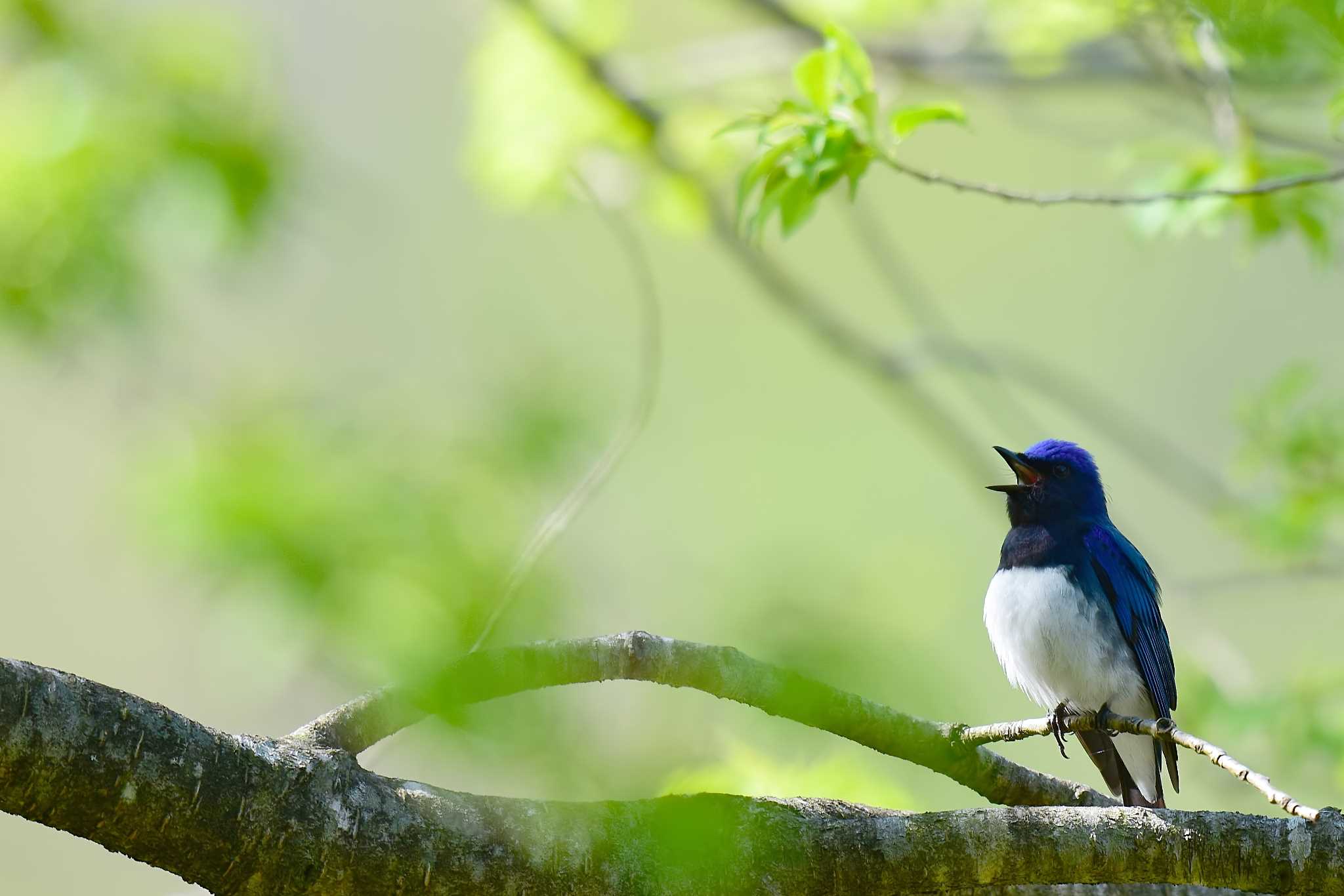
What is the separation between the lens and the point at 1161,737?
8.15 ft

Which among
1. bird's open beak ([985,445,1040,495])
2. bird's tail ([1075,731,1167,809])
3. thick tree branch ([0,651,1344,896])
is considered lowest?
thick tree branch ([0,651,1344,896])

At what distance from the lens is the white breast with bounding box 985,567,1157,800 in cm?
406

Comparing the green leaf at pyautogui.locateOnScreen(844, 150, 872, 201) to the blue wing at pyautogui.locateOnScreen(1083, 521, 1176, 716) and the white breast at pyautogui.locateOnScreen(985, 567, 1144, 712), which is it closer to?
the white breast at pyautogui.locateOnScreen(985, 567, 1144, 712)

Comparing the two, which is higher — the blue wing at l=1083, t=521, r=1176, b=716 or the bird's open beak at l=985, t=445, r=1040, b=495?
the bird's open beak at l=985, t=445, r=1040, b=495

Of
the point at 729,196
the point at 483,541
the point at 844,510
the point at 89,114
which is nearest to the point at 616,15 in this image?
the point at 729,196

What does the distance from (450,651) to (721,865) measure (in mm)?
808

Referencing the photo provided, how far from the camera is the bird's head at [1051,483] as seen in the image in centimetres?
434

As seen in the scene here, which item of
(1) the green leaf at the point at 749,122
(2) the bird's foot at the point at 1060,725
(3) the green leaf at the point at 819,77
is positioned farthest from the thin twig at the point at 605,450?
(2) the bird's foot at the point at 1060,725

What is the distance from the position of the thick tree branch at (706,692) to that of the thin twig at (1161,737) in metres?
0.10

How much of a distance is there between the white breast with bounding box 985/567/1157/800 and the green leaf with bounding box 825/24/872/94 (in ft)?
6.40

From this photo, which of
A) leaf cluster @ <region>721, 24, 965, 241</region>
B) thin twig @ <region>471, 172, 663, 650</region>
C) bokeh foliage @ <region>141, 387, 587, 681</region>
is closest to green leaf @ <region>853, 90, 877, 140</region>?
leaf cluster @ <region>721, 24, 965, 241</region>

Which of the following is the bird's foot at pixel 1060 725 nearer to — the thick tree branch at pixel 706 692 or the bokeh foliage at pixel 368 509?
the thick tree branch at pixel 706 692

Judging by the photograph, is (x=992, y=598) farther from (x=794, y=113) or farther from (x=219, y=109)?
(x=219, y=109)

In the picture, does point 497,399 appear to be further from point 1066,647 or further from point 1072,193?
point 1066,647
